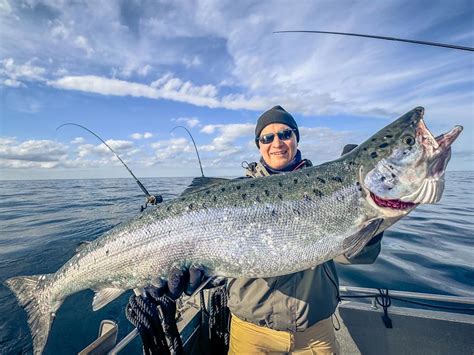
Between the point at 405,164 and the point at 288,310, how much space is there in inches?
76.7

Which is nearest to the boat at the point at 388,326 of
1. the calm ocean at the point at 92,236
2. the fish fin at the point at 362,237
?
the calm ocean at the point at 92,236

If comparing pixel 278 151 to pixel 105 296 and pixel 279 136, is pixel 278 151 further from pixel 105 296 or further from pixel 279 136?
pixel 105 296

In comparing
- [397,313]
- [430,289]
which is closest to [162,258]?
[397,313]

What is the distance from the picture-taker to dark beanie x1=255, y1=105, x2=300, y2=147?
13.6ft

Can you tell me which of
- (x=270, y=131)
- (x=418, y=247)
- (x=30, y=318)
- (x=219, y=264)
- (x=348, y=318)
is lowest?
(x=418, y=247)

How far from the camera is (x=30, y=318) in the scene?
3.42m

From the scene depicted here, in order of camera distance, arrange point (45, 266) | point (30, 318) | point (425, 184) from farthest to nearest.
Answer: point (45, 266) < point (30, 318) < point (425, 184)

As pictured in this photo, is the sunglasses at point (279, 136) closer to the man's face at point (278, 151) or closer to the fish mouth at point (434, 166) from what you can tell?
the man's face at point (278, 151)

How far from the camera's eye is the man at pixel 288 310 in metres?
2.87

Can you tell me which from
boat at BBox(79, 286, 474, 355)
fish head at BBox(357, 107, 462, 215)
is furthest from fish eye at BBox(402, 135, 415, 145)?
boat at BBox(79, 286, 474, 355)

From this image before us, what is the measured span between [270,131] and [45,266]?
9.81m

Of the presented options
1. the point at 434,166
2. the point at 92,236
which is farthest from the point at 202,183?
the point at 92,236

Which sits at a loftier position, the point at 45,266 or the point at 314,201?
the point at 314,201

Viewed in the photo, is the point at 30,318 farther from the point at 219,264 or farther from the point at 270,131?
the point at 270,131
